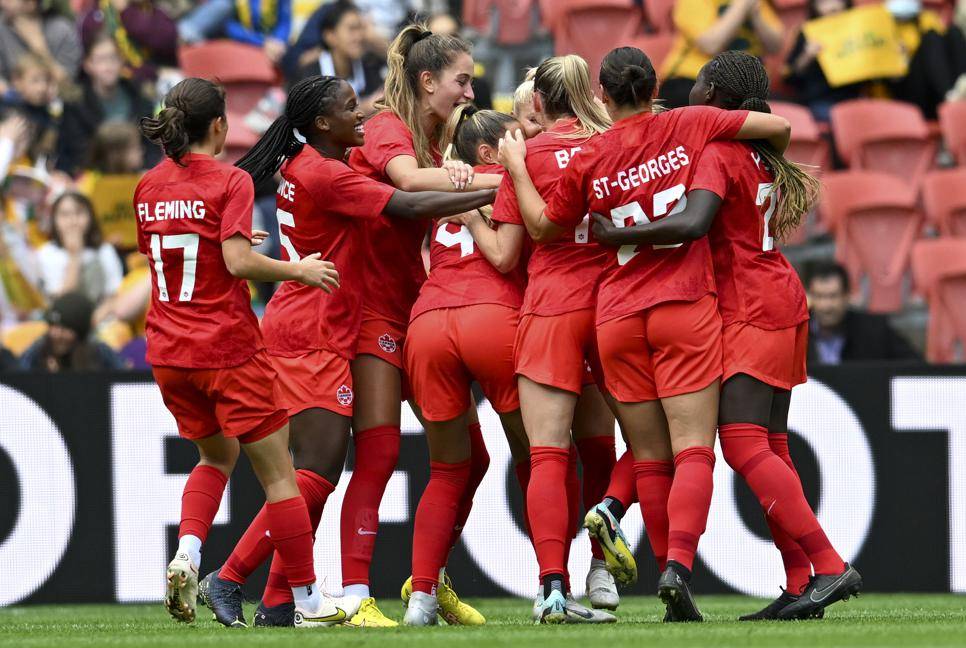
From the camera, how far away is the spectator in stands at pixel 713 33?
9.66 meters

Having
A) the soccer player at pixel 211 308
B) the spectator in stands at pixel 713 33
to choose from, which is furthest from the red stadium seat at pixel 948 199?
the soccer player at pixel 211 308

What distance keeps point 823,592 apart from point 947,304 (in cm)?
433

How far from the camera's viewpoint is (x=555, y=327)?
5.24 m

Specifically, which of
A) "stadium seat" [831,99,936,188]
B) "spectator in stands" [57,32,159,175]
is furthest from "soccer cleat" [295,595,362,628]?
"stadium seat" [831,99,936,188]

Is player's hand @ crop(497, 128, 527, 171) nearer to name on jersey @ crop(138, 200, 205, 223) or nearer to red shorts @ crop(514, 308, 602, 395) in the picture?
red shorts @ crop(514, 308, 602, 395)

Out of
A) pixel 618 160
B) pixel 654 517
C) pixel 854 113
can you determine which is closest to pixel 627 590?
pixel 654 517

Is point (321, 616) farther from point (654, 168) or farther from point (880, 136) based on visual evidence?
point (880, 136)

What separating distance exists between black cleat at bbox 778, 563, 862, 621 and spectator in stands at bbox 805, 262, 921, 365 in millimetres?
3262

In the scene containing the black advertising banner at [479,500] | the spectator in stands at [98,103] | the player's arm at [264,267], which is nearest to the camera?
the player's arm at [264,267]

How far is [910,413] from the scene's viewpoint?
7281mm

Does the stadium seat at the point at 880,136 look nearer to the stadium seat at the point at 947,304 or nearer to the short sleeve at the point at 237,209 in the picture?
the stadium seat at the point at 947,304

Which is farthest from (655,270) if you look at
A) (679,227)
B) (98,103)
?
(98,103)

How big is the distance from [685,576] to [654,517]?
13.4 inches

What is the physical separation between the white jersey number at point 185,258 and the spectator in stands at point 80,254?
13.1 feet
